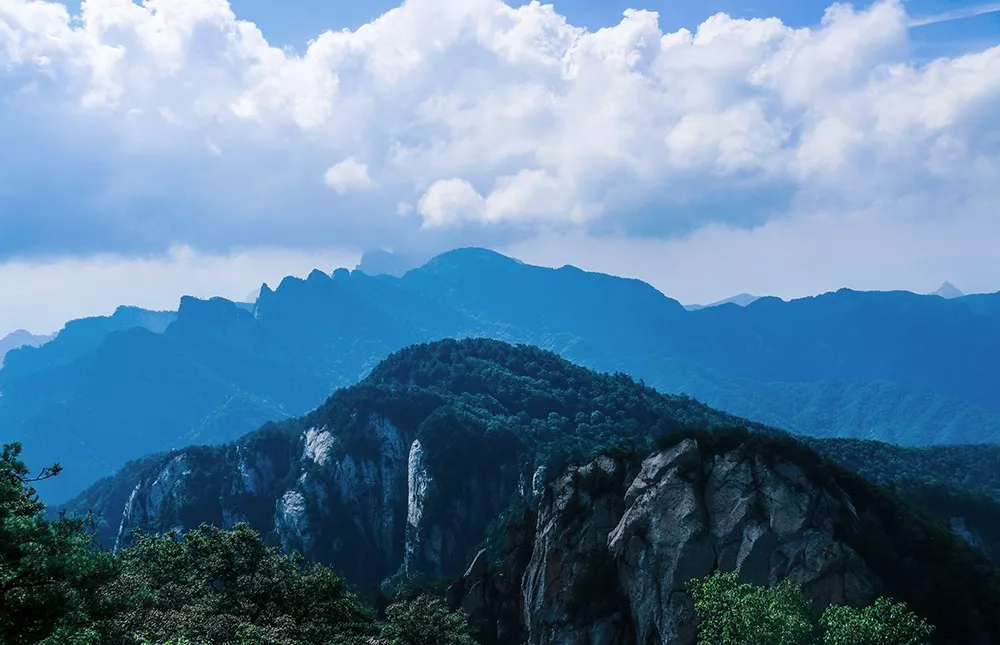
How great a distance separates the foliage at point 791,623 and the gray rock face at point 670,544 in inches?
1010

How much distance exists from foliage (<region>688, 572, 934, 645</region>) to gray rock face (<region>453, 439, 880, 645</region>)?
2565cm

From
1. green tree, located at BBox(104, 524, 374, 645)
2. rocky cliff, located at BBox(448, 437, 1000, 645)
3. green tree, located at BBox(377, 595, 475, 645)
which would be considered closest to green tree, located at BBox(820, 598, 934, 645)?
rocky cliff, located at BBox(448, 437, 1000, 645)

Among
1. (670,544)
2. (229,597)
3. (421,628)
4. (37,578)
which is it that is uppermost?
(37,578)

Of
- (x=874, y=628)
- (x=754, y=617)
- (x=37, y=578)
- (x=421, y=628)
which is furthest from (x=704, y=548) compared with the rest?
(x=37, y=578)

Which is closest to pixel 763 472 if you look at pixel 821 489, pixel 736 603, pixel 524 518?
pixel 821 489

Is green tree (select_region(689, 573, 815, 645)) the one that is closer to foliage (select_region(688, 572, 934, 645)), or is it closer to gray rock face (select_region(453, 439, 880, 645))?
foliage (select_region(688, 572, 934, 645))

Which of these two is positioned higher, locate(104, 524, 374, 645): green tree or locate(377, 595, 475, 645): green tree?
locate(104, 524, 374, 645): green tree

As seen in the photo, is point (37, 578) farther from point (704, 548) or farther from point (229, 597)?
point (704, 548)

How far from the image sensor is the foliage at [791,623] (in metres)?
48.1

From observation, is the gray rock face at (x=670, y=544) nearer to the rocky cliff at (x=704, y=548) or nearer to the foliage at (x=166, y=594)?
the rocky cliff at (x=704, y=548)

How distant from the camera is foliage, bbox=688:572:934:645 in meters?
48.1

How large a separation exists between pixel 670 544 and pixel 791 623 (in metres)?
40.4

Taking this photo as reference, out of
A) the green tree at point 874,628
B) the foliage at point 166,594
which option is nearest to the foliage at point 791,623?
the green tree at point 874,628

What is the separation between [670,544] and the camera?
295ft
